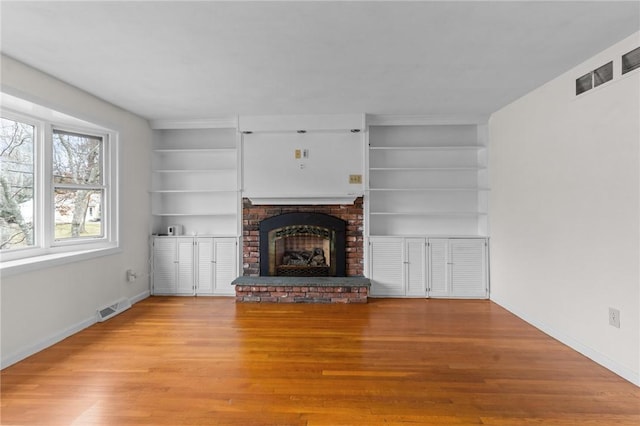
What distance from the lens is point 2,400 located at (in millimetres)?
1869

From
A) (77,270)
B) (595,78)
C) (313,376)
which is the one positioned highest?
(595,78)

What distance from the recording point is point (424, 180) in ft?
14.3

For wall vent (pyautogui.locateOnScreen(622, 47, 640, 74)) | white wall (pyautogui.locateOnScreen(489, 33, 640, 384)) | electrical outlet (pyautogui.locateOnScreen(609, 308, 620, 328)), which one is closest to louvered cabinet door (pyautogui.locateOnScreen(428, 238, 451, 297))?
white wall (pyautogui.locateOnScreen(489, 33, 640, 384))

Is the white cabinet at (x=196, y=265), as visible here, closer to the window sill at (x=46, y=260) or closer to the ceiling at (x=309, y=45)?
the window sill at (x=46, y=260)

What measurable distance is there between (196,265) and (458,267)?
3.59 m

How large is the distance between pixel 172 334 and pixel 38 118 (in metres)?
2.41

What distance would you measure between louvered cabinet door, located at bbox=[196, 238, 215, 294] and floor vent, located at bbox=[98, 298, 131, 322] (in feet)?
2.80

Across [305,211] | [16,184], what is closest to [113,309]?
[16,184]

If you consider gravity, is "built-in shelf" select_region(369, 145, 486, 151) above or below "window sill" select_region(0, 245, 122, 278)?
above

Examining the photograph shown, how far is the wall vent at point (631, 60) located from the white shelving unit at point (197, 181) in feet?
13.4

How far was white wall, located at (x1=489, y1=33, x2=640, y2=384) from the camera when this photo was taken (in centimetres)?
213

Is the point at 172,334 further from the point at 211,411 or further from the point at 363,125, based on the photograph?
the point at 363,125

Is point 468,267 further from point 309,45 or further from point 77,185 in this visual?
point 77,185

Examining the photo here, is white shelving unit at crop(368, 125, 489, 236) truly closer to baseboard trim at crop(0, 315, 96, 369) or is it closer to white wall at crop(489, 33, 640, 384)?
white wall at crop(489, 33, 640, 384)
